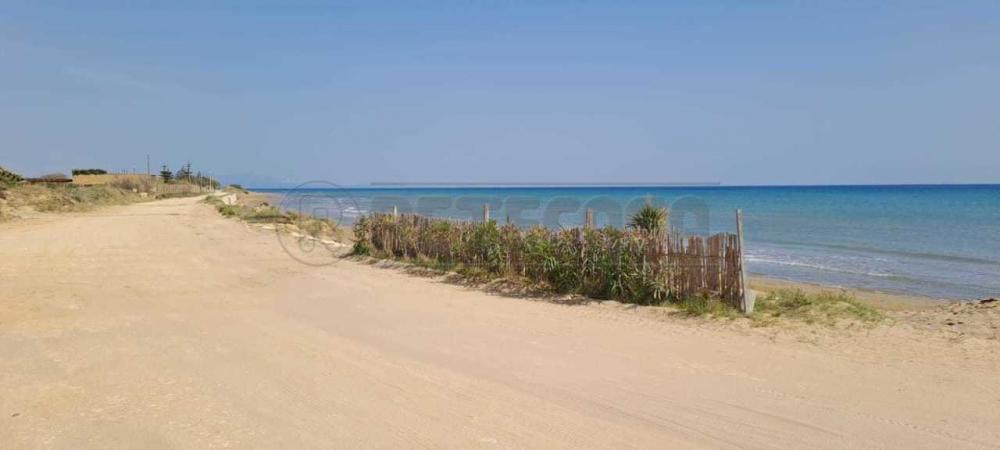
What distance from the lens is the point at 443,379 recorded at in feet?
19.3

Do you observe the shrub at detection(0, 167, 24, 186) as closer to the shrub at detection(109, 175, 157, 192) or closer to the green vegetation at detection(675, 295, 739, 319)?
the shrub at detection(109, 175, 157, 192)

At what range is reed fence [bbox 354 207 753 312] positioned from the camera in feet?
30.0

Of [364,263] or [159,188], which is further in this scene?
[159,188]

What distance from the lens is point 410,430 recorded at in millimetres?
4586

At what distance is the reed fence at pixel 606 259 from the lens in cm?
914

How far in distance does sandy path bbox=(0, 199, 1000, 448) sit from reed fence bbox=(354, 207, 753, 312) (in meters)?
0.81

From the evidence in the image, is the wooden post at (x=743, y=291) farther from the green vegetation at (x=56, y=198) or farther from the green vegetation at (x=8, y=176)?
the green vegetation at (x=8, y=176)

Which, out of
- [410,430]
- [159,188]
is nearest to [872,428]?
[410,430]

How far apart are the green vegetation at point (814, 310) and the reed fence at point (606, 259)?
0.38m

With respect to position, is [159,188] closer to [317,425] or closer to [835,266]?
[835,266]

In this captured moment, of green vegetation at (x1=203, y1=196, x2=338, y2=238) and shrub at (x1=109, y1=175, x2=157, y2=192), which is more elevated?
shrub at (x1=109, y1=175, x2=157, y2=192)

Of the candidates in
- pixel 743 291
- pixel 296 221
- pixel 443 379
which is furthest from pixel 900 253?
pixel 296 221

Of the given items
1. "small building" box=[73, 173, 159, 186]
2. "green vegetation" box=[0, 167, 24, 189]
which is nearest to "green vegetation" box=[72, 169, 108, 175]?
"small building" box=[73, 173, 159, 186]

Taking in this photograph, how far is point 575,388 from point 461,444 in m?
1.54
